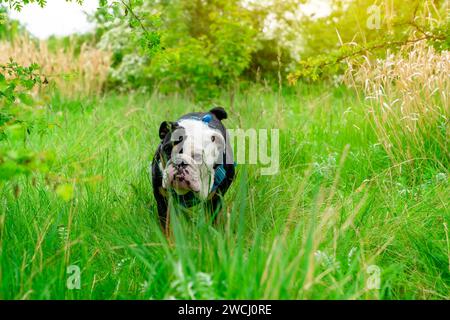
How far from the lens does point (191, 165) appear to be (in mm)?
3195

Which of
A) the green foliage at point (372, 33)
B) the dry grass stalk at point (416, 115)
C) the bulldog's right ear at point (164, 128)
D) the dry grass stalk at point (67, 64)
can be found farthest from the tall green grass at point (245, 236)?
the dry grass stalk at point (67, 64)

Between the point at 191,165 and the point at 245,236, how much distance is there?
50 centimetres

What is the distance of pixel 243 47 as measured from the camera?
25.5ft

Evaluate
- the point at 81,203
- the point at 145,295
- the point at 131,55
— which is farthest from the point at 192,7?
the point at 145,295

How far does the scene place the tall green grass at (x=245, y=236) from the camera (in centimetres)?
226

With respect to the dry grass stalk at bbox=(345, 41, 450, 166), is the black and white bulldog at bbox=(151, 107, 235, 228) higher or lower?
lower

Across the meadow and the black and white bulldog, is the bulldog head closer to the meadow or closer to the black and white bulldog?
the black and white bulldog

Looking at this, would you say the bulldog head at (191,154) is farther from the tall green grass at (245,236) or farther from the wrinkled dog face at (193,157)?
the tall green grass at (245,236)

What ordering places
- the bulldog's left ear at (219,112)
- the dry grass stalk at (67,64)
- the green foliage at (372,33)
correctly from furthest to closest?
the dry grass stalk at (67,64)
the green foliage at (372,33)
the bulldog's left ear at (219,112)

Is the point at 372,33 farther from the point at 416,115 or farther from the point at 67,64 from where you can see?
the point at 67,64

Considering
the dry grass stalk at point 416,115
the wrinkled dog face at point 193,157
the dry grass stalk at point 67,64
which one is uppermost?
the dry grass stalk at point 67,64

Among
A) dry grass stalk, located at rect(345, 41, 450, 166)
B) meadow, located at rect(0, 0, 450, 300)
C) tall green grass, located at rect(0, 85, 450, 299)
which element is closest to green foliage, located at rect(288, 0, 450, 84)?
meadow, located at rect(0, 0, 450, 300)

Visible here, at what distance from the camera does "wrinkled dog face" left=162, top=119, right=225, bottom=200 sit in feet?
10.4

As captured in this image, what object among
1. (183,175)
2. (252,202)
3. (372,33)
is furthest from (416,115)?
(372,33)
